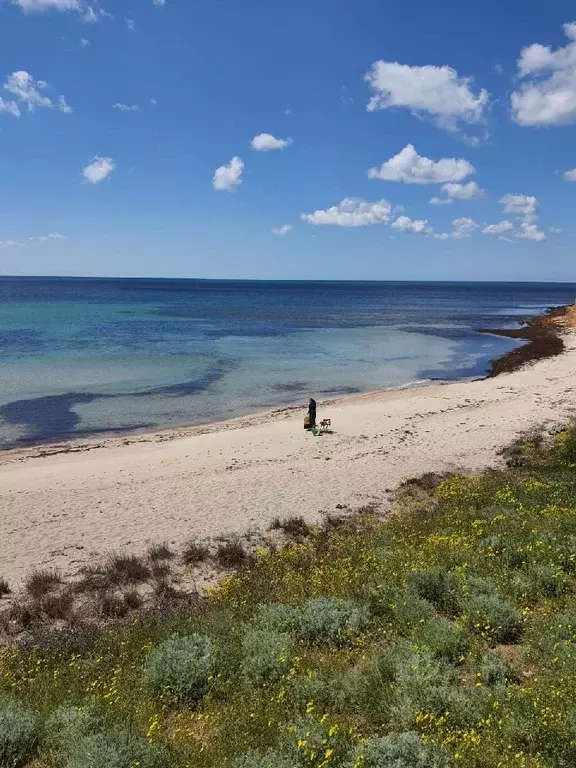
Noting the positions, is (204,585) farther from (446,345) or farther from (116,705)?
(446,345)

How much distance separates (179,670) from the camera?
23.1 feet

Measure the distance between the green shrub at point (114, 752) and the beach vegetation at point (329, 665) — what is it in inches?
0.7

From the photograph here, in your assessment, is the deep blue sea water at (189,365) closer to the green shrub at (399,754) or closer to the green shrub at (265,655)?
the green shrub at (265,655)

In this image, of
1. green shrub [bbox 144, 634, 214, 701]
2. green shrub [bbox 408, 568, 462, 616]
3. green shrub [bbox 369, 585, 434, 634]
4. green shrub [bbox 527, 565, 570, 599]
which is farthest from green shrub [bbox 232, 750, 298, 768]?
green shrub [bbox 527, 565, 570, 599]

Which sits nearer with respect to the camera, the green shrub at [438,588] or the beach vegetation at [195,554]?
the green shrub at [438,588]

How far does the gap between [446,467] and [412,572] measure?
34.0 feet

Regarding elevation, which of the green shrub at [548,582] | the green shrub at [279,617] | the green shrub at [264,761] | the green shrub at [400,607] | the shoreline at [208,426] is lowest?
the shoreline at [208,426]

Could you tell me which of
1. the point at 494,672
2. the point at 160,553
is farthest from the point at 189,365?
the point at 494,672

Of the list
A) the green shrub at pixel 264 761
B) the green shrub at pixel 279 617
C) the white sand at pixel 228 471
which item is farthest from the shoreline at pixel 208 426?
the green shrub at pixel 264 761

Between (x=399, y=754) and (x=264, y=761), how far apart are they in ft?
4.15

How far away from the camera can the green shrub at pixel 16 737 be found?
5.75m

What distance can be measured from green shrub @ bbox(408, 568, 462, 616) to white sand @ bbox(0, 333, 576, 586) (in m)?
6.14

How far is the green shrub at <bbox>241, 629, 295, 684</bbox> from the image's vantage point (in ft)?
23.1

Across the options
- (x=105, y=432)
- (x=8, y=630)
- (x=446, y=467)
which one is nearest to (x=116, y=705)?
(x=8, y=630)
